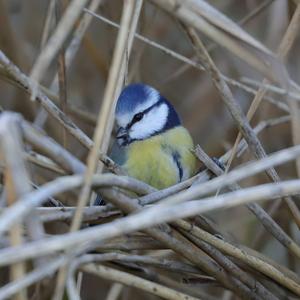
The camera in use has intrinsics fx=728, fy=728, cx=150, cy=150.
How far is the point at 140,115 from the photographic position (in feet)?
5.97

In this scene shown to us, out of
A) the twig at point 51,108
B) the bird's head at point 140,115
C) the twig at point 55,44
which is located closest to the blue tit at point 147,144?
the bird's head at point 140,115

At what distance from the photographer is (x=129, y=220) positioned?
927mm

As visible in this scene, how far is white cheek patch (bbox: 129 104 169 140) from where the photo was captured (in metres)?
1.80

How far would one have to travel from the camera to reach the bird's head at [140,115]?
5.72 feet

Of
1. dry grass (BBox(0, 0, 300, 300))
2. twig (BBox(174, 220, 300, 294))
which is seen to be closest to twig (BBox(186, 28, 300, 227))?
dry grass (BBox(0, 0, 300, 300))

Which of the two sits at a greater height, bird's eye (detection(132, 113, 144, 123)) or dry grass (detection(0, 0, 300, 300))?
bird's eye (detection(132, 113, 144, 123))

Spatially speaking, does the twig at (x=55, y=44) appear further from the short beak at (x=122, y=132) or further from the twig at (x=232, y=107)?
the short beak at (x=122, y=132)

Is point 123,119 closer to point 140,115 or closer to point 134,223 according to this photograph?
point 140,115

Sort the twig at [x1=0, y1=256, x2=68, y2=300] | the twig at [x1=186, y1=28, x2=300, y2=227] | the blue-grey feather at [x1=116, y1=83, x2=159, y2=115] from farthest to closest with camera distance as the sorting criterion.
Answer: the blue-grey feather at [x1=116, y1=83, x2=159, y2=115], the twig at [x1=186, y1=28, x2=300, y2=227], the twig at [x1=0, y1=256, x2=68, y2=300]

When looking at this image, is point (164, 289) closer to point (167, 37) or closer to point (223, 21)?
point (223, 21)

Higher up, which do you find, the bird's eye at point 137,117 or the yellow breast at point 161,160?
the bird's eye at point 137,117

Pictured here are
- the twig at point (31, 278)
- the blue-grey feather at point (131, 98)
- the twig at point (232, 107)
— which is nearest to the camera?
the twig at point (31, 278)

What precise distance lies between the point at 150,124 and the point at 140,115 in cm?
4

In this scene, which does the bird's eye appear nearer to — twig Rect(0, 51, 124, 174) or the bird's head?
the bird's head
